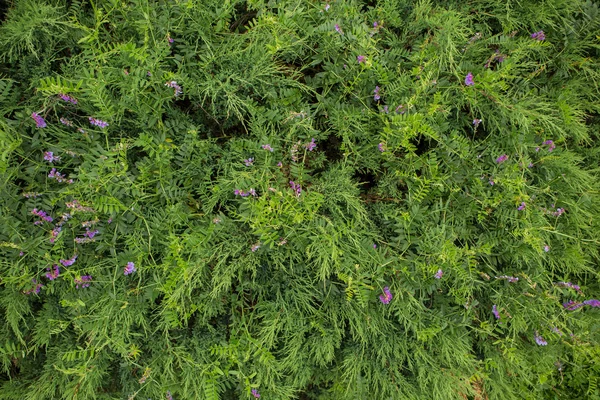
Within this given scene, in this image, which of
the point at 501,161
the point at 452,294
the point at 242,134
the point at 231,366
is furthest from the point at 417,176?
the point at 231,366

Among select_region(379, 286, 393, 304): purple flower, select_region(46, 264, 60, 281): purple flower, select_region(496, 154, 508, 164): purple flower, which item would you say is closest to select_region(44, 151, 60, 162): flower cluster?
select_region(46, 264, 60, 281): purple flower

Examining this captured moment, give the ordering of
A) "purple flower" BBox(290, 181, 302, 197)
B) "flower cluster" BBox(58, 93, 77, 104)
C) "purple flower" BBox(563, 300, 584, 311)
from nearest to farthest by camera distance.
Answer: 1. "flower cluster" BBox(58, 93, 77, 104)
2. "purple flower" BBox(290, 181, 302, 197)
3. "purple flower" BBox(563, 300, 584, 311)

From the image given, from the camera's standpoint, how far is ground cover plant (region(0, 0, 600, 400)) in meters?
1.93

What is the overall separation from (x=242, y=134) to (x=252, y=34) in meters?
0.50

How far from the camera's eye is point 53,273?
6.47 feet

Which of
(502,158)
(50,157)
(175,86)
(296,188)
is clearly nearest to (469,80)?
(502,158)

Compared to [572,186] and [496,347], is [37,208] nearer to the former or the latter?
[496,347]

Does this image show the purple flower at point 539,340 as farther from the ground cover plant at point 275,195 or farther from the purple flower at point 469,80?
the purple flower at point 469,80

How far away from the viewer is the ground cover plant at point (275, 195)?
6.32 feet

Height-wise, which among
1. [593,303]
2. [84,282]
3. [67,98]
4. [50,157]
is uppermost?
[67,98]

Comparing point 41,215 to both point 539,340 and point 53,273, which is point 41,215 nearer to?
point 53,273

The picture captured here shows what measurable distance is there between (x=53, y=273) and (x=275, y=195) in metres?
1.15

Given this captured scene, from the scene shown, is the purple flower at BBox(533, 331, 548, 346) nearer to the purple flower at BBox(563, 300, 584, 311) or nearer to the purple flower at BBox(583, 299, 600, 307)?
the purple flower at BBox(563, 300, 584, 311)

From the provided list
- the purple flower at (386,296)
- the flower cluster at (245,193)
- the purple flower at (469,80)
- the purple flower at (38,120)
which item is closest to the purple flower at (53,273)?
the purple flower at (38,120)
